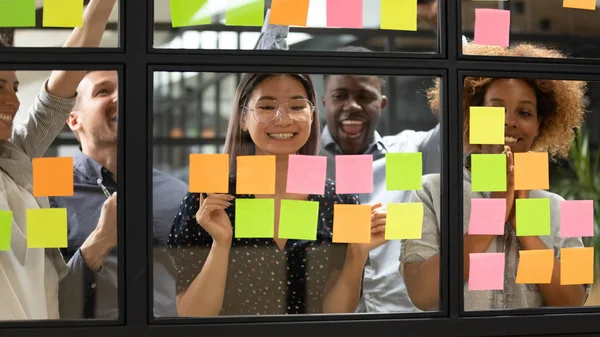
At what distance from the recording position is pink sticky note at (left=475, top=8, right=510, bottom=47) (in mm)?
2225

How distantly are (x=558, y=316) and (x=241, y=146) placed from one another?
1045 mm

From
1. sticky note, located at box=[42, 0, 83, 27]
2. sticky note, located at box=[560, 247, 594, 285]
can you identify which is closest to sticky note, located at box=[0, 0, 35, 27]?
sticky note, located at box=[42, 0, 83, 27]

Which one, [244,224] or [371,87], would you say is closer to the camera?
[244,224]

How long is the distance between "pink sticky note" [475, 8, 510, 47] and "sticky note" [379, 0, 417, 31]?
0.66 feet

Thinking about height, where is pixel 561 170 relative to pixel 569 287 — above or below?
above

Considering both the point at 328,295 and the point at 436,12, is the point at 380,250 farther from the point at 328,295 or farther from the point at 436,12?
the point at 436,12

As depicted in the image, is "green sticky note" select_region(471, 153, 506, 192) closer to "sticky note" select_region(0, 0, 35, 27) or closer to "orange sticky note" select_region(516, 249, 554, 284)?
"orange sticky note" select_region(516, 249, 554, 284)

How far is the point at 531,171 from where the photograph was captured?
2264 mm

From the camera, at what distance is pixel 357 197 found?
2.19 meters

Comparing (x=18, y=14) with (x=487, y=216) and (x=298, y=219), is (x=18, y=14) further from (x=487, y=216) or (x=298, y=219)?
(x=487, y=216)

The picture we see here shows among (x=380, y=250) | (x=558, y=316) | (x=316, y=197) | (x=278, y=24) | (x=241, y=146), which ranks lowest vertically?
(x=558, y=316)

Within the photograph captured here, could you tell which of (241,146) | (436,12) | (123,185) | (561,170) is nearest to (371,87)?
(436,12)

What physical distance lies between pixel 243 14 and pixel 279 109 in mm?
289

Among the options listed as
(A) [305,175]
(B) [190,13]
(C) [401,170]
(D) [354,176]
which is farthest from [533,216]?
(B) [190,13]
